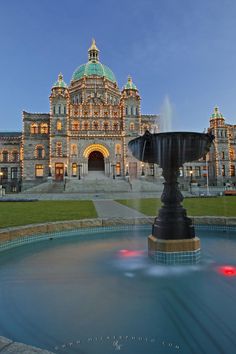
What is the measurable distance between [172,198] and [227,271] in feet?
7.49

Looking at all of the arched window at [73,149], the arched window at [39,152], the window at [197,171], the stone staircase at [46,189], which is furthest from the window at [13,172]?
the window at [197,171]

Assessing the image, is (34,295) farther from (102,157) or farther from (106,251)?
(102,157)

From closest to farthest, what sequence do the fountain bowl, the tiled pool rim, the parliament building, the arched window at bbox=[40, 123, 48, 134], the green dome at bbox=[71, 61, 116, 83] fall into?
the fountain bowl → the tiled pool rim → the parliament building → the arched window at bbox=[40, 123, 48, 134] → the green dome at bbox=[71, 61, 116, 83]

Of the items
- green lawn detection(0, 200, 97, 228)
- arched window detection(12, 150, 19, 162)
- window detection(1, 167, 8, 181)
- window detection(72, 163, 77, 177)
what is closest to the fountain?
green lawn detection(0, 200, 97, 228)

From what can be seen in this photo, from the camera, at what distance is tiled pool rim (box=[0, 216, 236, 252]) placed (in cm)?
764

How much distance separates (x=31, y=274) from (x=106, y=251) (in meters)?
2.28

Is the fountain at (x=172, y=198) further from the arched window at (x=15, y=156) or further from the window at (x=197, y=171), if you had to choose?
the arched window at (x=15, y=156)

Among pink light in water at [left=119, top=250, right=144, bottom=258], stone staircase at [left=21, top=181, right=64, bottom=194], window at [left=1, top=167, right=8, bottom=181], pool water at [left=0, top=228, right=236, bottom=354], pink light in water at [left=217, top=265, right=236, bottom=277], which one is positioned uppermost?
window at [left=1, top=167, right=8, bottom=181]

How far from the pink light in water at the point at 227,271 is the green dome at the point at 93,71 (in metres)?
65.3

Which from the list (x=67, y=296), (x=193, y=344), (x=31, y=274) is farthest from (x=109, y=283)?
(x=193, y=344)

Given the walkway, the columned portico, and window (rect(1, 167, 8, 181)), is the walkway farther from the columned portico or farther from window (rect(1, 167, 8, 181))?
window (rect(1, 167, 8, 181))

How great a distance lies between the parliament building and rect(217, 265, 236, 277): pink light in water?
45182 millimetres

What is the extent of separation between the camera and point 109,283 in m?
4.98

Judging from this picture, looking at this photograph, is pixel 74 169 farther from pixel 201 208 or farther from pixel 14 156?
pixel 201 208
